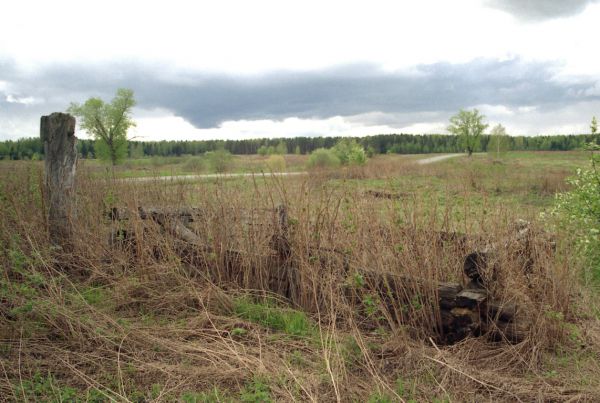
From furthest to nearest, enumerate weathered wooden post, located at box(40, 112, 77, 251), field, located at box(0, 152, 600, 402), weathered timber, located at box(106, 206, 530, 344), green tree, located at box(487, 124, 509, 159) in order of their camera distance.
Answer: green tree, located at box(487, 124, 509, 159), weathered wooden post, located at box(40, 112, 77, 251), weathered timber, located at box(106, 206, 530, 344), field, located at box(0, 152, 600, 402)

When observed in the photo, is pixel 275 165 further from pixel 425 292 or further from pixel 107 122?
pixel 107 122

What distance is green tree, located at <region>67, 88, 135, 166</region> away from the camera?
148ft

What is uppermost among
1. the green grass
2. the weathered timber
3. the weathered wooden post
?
the weathered wooden post

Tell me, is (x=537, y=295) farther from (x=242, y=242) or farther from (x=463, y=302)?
(x=242, y=242)

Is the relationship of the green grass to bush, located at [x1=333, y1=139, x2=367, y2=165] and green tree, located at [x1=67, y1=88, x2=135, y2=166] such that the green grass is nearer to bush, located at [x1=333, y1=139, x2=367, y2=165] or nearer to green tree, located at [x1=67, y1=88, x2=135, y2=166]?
bush, located at [x1=333, y1=139, x2=367, y2=165]

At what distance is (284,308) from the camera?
5383 millimetres

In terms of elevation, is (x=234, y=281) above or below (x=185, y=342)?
above

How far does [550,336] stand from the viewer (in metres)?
4.81

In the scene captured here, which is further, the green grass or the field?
the green grass

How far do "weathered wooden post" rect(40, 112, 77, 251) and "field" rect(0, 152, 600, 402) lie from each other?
19 centimetres

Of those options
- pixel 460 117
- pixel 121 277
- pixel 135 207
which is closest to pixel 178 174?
pixel 135 207

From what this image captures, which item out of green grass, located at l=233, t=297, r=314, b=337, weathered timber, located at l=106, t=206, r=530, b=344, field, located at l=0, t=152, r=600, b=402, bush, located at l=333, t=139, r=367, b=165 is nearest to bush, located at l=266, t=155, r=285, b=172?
field, located at l=0, t=152, r=600, b=402

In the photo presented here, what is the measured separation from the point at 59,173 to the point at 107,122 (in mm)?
41516

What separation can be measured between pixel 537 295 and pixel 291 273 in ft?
8.85
